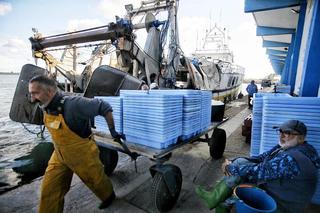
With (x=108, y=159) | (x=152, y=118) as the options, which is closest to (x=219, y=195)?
(x=152, y=118)

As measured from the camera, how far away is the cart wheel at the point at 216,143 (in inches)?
166

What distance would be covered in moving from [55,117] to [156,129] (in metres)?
1.12

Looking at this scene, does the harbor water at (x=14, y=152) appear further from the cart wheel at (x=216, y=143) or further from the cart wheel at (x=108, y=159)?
the cart wheel at (x=216, y=143)

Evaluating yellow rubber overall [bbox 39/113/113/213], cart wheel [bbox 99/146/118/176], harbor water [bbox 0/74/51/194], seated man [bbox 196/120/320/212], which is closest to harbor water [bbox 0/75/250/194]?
harbor water [bbox 0/74/51/194]

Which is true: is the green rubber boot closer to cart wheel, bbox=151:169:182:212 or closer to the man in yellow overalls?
cart wheel, bbox=151:169:182:212

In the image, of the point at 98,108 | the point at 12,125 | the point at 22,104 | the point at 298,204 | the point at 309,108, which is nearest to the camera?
the point at 298,204

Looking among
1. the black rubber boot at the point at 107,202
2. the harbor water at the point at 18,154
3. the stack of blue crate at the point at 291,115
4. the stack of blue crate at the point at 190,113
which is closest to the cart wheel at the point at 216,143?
the stack of blue crate at the point at 190,113

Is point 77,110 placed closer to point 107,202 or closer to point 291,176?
point 107,202

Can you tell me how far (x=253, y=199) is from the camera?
5.81 feet

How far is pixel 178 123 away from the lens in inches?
108

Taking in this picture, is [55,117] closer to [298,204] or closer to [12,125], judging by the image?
[298,204]

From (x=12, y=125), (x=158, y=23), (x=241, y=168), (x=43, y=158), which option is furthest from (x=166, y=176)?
(x=12, y=125)

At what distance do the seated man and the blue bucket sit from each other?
10 cm

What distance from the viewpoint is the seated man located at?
5.22ft
